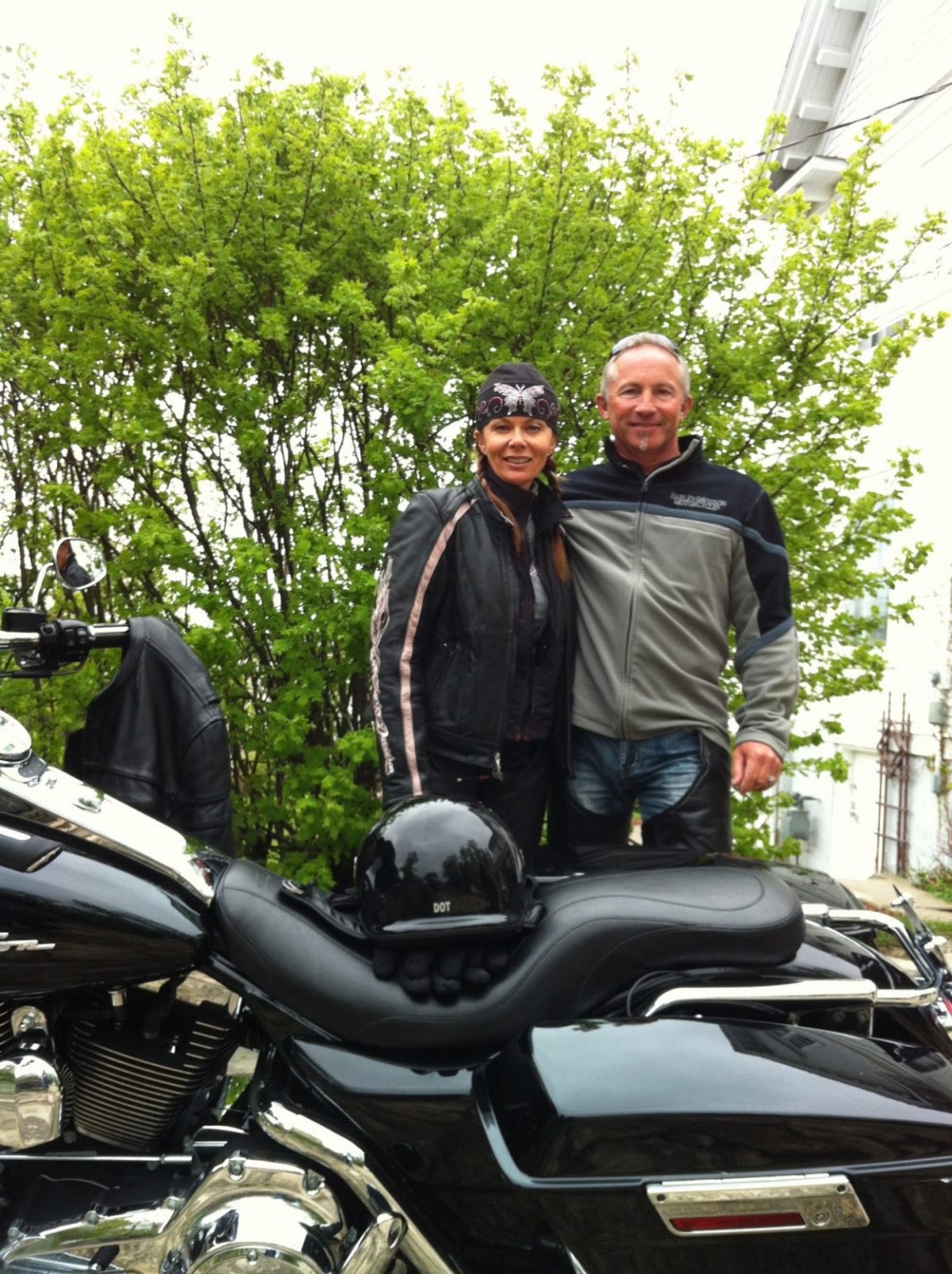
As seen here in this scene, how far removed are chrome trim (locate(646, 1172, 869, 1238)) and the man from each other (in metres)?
1.06

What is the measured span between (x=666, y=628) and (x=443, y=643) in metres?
0.52

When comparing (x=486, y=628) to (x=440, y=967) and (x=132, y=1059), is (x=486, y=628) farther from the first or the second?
(x=132, y=1059)

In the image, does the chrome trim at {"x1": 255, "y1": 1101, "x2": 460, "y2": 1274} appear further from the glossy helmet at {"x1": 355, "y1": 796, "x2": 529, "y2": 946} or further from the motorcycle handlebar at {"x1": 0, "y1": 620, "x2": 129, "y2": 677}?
the motorcycle handlebar at {"x1": 0, "y1": 620, "x2": 129, "y2": 677}

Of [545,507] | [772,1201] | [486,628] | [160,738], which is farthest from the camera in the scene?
[545,507]

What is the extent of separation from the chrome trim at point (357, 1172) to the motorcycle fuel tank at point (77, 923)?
0.30 metres

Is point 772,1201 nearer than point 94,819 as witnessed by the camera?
Yes

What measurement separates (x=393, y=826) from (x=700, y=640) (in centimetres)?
114

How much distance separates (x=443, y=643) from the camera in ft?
7.93

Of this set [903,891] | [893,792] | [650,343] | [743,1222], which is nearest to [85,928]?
[743,1222]

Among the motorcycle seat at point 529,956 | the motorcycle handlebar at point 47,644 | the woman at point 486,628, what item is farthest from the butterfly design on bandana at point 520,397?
the motorcycle seat at point 529,956

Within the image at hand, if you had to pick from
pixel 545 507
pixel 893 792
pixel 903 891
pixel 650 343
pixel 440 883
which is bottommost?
pixel 893 792

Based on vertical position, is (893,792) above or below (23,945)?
below

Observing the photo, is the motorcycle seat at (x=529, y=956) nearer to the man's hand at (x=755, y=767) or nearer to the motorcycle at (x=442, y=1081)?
the motorcycle at (x=442, y=1081)

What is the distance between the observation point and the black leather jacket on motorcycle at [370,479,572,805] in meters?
2.34
